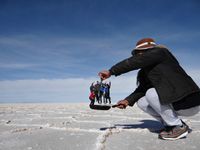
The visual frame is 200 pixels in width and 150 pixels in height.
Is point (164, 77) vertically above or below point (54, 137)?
above

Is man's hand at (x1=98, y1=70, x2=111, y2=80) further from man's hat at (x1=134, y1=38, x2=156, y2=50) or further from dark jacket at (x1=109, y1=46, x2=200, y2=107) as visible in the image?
man's hat at (x1=134, y1=38, x2=156, y2=50)

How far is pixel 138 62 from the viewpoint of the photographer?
3139mm

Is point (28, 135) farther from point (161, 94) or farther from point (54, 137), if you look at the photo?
point (161, 94)

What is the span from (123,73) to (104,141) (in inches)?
29.8

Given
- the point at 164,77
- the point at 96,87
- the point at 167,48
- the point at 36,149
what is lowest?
the point at 36,149

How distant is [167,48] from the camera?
125 inches

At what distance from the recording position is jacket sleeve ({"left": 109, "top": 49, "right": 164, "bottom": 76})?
10.2 feet

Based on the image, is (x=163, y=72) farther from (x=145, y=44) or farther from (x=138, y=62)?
(x=145, y=44)

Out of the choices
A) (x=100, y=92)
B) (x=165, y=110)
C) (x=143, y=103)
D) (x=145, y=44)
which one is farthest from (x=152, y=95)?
(x=100, y=92)

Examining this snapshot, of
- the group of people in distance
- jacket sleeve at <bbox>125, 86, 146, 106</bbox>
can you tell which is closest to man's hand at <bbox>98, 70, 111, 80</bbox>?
jacket sleeve at <bbox>125, 86, 146, 106</bbox>

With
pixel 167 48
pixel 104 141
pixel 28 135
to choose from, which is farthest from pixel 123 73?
pixel 28 135

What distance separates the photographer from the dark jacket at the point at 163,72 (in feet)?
9.88

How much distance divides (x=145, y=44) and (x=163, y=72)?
387 millimetres

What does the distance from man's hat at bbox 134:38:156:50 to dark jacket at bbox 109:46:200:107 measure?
61 millimetres
